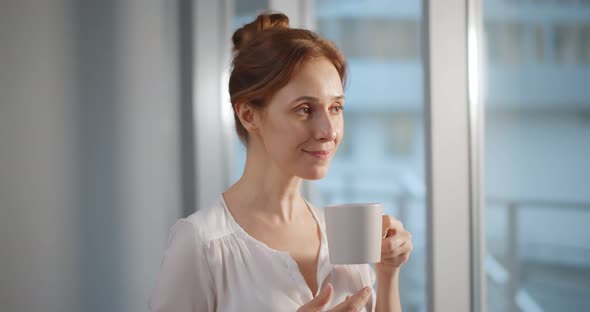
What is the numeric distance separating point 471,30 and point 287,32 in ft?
2.89

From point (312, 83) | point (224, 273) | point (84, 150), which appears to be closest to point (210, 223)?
point (224, 273)

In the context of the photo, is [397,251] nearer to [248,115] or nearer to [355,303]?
[355,303]

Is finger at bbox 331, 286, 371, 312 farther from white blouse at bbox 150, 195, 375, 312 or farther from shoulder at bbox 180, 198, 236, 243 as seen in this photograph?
shoulder at bbox 180, 198, 236, 243

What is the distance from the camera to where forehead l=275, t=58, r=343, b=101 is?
104cm

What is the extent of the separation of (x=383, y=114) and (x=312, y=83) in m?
5.69

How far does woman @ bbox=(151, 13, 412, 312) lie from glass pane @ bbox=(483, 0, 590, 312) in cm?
82

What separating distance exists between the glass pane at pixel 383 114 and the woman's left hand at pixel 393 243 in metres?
0.36

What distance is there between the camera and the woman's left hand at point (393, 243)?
1077 mm

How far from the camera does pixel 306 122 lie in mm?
1036

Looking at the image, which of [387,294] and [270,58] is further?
[387,294]

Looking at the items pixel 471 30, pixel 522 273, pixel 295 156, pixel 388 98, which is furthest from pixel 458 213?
pixel 388 98

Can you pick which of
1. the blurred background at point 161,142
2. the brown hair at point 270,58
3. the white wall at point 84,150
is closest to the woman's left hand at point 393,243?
the brown hair at point 270,58

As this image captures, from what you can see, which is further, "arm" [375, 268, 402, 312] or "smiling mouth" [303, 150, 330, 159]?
"arm" [375, 268, 402, 312]

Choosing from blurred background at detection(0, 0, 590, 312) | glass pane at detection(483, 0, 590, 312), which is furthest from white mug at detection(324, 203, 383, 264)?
glass pane at detection(483, 0, 590, 312)
